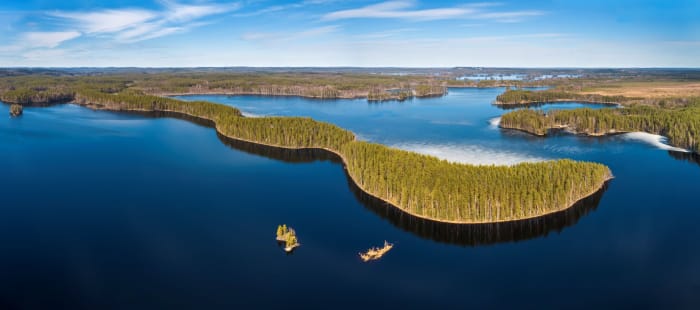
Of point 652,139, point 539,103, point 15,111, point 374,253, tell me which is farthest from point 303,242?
point 539,103

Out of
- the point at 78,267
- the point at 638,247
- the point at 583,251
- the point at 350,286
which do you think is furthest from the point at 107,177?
the point at 638,247

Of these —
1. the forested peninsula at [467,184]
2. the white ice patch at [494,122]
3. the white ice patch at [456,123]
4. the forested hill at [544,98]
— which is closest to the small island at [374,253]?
the forested peninsula at [467,184]

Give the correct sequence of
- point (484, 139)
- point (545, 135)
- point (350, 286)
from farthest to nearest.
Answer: point (545, 135)
point (484, 139)
point (350, 286)

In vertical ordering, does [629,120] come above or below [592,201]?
above

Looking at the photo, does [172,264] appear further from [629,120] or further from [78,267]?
[629,120]

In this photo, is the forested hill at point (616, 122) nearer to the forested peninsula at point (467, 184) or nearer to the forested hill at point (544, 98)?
the forested peninsula at point (467, 184)

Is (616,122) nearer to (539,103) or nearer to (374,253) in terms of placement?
(539,103)

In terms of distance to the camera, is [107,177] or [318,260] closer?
[318,260]

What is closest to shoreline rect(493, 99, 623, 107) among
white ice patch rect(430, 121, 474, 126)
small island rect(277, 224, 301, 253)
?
white ice patch rect(430, 121, 474, 126)
